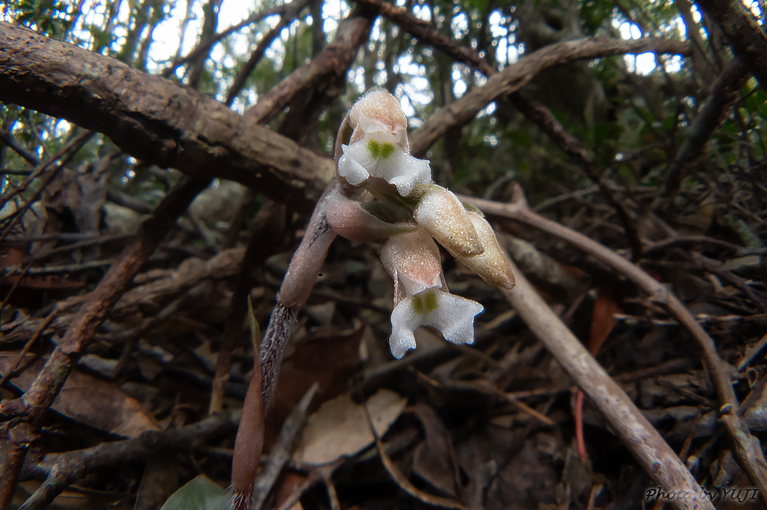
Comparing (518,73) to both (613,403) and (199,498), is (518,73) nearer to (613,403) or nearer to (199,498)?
(613,403)

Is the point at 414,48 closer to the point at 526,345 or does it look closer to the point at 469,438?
the point at 526,345

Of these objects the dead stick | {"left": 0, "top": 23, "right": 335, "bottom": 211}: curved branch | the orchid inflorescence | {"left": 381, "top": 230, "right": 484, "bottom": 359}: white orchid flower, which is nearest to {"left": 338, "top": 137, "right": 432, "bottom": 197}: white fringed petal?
the orchid inflorescence

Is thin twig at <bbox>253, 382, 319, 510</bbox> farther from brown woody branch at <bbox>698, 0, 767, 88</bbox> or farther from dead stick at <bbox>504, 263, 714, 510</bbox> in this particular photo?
brown woody branch at <bbox>698, 0, 767, 88</bbox>

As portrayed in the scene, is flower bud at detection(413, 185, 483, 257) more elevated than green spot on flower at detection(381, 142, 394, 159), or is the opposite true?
green spot on flower at detection(381, 142, 394, 159)

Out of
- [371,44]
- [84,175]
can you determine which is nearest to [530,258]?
[84,175]

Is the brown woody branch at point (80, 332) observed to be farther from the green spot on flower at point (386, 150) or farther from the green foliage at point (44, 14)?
the green spot on flower at point (386, 150)
